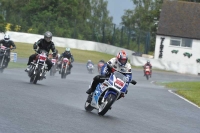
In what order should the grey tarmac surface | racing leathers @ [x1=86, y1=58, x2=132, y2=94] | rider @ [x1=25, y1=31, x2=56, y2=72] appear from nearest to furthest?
1. the grey tarmac surface
2. racing leathers @ [x1=86, y1=58, x2=132, y2=94]
3. rider @ [x1=25, y1=31, x2=56, y2=72]

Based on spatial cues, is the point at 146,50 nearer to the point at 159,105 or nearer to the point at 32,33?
the point at 32,33

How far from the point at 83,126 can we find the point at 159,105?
968cm

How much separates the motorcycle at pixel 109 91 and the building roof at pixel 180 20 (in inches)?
2299

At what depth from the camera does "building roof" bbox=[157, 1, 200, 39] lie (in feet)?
241

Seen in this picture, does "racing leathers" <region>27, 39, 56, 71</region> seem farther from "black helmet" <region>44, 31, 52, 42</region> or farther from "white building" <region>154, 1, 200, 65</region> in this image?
"white building" <region>154, 1, 200, 65</region>

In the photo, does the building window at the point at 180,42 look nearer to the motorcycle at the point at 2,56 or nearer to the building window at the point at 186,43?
the building window at the point at 186,43

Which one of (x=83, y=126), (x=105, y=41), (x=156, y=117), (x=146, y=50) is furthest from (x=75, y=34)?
→ (x=83, y=126)

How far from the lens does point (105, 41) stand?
75812mm

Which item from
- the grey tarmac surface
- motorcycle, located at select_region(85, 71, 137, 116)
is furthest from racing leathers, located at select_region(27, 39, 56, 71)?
motorcycle, located at select_region(85, 71, 137, 116)

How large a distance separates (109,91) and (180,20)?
60.7 m

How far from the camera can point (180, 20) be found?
2936 inches

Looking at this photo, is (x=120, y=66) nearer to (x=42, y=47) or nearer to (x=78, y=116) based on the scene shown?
(x=78, y=116)

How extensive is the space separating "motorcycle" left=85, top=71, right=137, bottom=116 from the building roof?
5839 cm

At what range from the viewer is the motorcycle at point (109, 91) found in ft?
48.1
